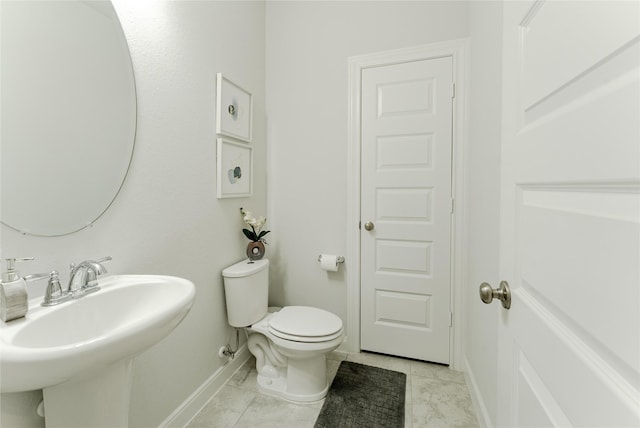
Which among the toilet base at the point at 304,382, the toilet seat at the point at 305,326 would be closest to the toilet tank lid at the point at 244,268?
the toilet seat at the point at 305,326

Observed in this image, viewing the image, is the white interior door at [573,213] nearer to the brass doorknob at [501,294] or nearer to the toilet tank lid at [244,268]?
the brass doorknob at [501,294]

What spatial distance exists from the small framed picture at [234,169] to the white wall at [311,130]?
0.30 m

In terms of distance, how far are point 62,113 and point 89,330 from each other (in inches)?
28.3

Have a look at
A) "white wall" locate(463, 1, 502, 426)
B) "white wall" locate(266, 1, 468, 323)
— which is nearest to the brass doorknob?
"white wall" locate(463, 1, 502, 426)

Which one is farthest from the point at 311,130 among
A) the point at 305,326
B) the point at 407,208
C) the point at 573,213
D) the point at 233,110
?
the point at 573,213

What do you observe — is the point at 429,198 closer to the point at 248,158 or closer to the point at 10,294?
the point at 248,158

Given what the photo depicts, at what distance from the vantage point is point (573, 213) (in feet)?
1.49

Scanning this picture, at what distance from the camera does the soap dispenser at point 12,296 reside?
0.72 m

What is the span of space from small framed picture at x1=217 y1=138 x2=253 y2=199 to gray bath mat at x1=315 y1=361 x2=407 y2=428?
1326 millimetres

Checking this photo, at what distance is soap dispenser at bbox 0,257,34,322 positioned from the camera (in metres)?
0.72

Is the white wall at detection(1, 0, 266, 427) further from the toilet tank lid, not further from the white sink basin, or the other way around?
the white sink basin

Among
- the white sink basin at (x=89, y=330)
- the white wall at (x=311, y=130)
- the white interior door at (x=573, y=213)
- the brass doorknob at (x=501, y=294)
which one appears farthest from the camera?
the white wall at (x=311, y=130)

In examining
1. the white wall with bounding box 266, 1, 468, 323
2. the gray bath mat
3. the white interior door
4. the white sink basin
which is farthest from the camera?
the white wall with bounding box 266, 1, 468, 323

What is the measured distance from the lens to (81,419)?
0.82m
